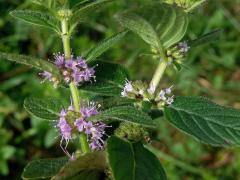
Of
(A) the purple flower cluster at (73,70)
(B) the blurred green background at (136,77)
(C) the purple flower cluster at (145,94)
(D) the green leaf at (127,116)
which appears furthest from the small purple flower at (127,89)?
(B) the blurred green background at (136,77)

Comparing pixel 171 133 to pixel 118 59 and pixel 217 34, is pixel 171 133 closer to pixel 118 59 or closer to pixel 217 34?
pixel 118 59

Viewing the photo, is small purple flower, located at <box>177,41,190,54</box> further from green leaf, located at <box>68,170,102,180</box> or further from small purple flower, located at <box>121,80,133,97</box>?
green leaf, located at <box>68,170,102,180</box>

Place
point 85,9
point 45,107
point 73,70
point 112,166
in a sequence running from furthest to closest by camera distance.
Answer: point 45,107
point 73,70
point 85,9
point 112,166

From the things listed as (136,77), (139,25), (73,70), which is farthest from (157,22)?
(136,77)

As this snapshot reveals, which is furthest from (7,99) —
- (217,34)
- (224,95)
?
(217,34)

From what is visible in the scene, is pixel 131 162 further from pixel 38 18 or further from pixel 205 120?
pixel 38 18

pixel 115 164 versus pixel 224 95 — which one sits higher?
pixel 224 95
